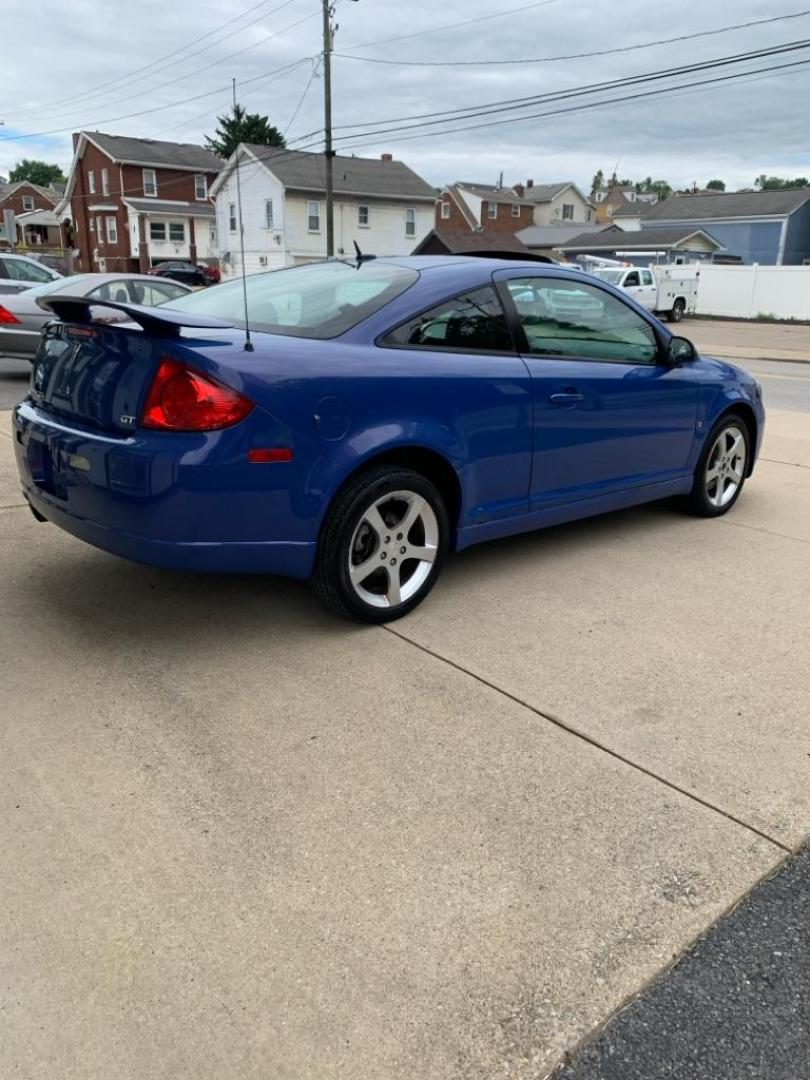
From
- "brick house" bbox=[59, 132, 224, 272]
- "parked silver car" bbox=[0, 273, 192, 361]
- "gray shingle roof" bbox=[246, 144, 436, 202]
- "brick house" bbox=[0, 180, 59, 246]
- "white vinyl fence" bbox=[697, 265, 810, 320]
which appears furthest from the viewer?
"brick house" bbox=[0, 180, 59, 246]

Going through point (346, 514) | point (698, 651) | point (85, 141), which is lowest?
point (698, 651)

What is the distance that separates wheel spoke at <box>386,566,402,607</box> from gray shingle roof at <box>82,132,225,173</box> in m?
57.0

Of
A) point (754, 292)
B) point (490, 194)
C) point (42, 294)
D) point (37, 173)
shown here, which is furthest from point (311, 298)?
point (37, 173)

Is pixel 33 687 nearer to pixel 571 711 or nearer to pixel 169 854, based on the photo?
pixel 169 854

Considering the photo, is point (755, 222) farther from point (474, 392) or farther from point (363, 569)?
point (363, 569)

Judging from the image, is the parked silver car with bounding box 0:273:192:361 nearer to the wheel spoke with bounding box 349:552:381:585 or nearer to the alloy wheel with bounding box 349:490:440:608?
the alloy wheel with bounding box 349:490:440:608

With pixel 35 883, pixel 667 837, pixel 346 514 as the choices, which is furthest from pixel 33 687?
pixel 667 837

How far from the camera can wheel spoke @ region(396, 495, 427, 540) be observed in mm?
3926

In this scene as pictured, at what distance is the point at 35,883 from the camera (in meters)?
2.32

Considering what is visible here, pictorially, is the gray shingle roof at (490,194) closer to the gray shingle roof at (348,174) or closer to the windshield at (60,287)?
the gray shingle roof at (348,174)

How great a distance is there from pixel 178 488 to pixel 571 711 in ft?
5.42

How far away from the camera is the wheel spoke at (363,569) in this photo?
381cm

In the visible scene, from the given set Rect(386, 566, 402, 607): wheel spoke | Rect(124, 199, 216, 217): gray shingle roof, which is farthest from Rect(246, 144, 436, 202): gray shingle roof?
Rect(386, 566, 402, 607): wheel spoke

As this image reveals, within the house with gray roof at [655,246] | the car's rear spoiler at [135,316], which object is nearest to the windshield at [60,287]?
the car's rear spoiler at [135,316]
